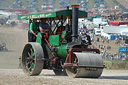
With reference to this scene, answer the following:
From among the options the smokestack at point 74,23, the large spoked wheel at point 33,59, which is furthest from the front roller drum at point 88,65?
the large spoked wheel at point 33,59

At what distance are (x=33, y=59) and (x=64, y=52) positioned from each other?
4.20ft

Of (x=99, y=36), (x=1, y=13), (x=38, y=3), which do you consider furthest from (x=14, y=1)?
(x=99, y=36)

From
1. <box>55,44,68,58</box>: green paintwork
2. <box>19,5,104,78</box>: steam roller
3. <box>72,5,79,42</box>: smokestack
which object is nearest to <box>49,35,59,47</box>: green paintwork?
<box>19,5,104,78</box>: steam roller

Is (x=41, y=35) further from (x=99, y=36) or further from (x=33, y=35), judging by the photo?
(x=99, y=36)

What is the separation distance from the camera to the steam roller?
34.7 feet

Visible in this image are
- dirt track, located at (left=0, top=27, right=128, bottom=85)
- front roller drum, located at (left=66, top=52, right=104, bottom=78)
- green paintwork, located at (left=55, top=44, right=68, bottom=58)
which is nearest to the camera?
dirt track, located at (left=0, top=27, right=128, bottom=85)

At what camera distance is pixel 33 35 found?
12.7 metres

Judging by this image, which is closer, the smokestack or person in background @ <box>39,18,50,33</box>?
the smokestack

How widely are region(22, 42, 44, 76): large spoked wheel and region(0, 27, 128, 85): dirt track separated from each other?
284mm

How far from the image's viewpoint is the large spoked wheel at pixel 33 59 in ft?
37.9

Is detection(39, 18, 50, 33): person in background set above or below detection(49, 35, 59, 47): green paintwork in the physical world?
above

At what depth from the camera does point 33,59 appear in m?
12.0

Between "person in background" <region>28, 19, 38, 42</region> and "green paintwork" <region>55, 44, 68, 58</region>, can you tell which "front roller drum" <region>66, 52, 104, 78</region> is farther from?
"person in background" <region>28, 19, 38, 42</region>

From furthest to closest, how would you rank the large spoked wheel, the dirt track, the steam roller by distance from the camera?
1. the large spoked wheel
2. the steam roller
3. the dirt track
